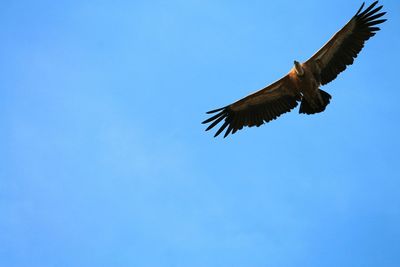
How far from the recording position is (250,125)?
18.6m

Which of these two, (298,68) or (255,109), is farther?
(255,109)

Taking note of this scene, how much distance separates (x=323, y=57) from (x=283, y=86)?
A: 49.6 inches

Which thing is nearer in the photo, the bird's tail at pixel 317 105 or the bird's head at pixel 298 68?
the bird's head at pixel 298 68

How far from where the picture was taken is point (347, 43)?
58.6ft

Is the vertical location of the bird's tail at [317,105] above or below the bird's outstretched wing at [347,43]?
below

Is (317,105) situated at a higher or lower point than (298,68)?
lower

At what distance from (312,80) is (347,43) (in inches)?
53.9

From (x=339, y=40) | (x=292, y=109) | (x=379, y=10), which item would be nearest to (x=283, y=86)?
(x=292, y=109)

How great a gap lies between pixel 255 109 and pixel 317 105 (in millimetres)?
1707

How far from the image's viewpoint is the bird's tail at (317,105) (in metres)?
17.8

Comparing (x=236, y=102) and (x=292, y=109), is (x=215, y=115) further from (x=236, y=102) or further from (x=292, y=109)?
(x=292, y=109)

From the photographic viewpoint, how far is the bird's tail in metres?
17.8

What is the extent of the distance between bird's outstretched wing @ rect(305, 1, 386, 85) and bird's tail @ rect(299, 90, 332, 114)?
23.8 inches

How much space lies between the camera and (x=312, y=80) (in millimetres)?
17625
